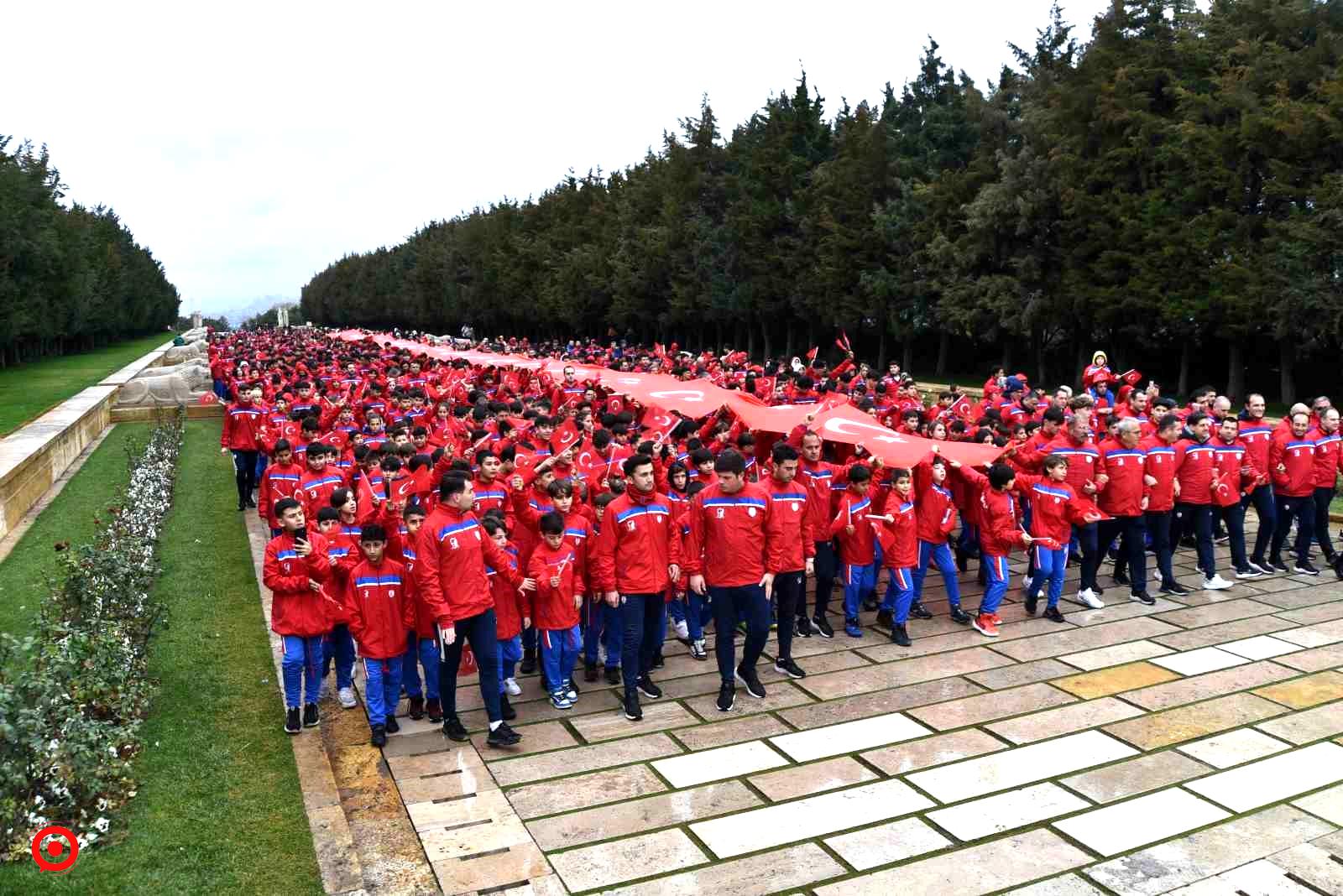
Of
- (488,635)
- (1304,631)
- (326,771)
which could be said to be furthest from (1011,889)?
(1304,631)

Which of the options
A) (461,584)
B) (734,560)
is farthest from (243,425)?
(734,560)

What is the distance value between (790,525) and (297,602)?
354 centimetres

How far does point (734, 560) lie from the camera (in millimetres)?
7070

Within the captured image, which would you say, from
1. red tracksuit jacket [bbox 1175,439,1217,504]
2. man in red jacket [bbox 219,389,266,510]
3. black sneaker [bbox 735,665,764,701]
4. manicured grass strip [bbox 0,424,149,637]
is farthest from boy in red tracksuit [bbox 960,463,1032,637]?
man in red jacket [bbox 219,389,266,510]

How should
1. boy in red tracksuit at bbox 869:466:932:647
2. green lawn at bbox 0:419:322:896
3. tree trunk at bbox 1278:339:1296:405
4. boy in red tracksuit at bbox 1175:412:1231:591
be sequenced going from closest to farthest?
green lawn at bbox 0:419:322:896
boy in red tracksuit at bbox 869:466:932:647
boy in red tracksuit at bbox 1175:412:1231:591
tree trunk at bbox 1278:339:1296:405

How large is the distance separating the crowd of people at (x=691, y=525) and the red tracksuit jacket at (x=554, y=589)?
20mm

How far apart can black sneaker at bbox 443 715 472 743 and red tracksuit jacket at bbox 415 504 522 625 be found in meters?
0.81

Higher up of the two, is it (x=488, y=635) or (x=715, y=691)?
(x=488, y=635)

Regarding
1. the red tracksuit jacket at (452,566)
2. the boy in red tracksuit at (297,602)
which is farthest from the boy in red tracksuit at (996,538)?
the boy in red tracksuit at (297,602)

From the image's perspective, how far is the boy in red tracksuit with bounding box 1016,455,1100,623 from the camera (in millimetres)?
9008

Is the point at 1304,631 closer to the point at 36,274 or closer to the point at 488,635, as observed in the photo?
the point at 488,635

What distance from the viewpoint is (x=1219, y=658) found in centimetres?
793

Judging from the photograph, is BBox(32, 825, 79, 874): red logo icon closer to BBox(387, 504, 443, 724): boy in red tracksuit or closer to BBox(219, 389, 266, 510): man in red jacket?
BBox(387, 504, 443, 724): boy in red tracksuit

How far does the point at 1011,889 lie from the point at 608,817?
7.10ft
